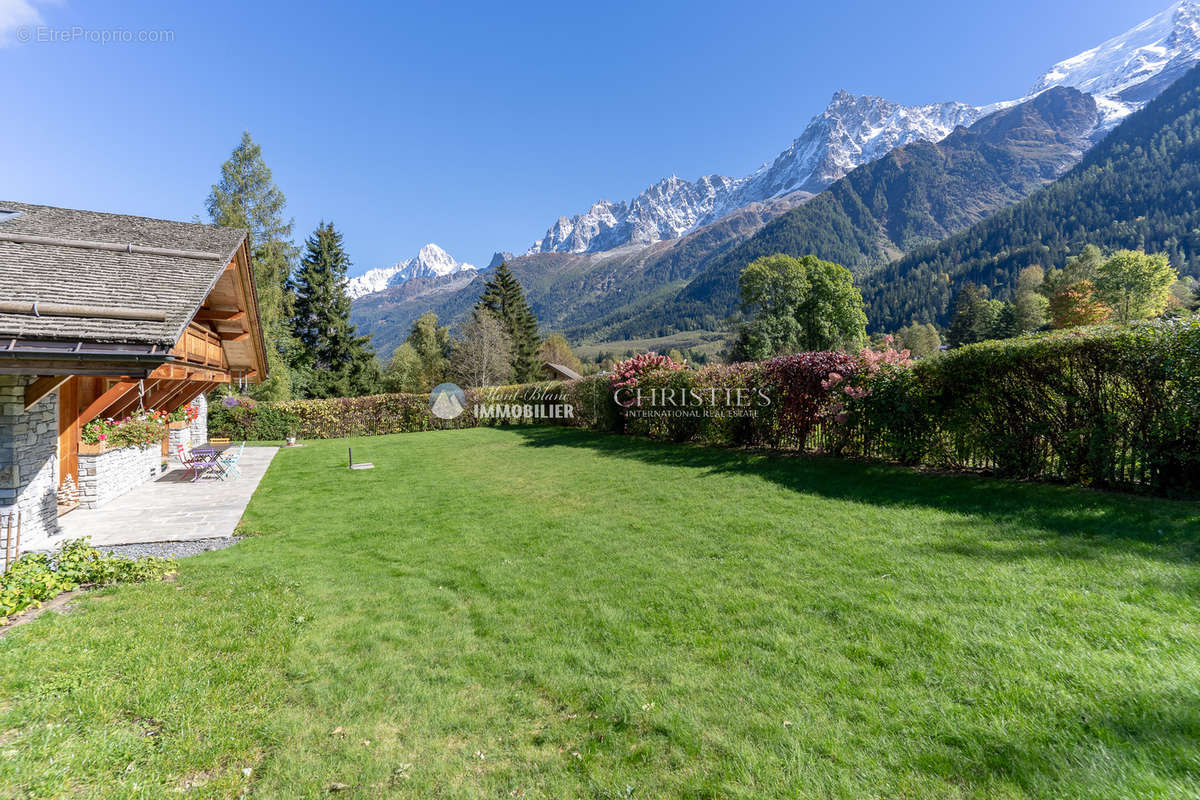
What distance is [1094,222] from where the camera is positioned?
88188 millimetres

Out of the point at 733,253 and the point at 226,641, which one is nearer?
the point at 226,641

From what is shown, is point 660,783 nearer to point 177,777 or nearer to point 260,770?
point 260,770

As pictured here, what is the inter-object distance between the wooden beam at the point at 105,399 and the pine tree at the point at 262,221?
16495 millimetres

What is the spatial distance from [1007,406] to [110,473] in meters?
14.1

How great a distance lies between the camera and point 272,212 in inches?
928

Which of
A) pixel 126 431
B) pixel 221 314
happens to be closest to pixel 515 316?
pixel 221 314

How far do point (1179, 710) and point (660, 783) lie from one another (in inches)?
96.8

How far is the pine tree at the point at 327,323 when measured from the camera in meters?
29.9

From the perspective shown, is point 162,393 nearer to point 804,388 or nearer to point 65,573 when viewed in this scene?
point 65,573

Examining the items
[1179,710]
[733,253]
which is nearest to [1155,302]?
[1179,710]

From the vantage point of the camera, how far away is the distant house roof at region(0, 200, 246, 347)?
14.7 ft

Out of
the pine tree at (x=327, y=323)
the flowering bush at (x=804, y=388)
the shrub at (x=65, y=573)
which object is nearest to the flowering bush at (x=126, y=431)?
the shrub at (x=65, y=573)

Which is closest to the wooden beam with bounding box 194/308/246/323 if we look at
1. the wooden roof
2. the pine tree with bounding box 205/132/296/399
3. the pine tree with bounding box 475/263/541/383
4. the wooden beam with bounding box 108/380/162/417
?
the wooden roof

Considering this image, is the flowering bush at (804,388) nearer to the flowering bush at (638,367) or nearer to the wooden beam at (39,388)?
the flowering bush at (638,367)
